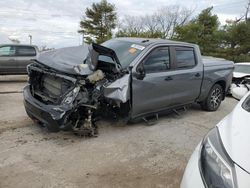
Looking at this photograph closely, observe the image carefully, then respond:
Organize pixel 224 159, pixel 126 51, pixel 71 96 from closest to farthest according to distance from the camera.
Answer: pixel 224 159, pixel 71 96, pixel 126 51

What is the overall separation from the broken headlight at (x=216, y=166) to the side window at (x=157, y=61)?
10.2 ft

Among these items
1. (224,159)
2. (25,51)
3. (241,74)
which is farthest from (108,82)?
(25,51)

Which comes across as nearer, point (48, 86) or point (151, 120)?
point (48, 86)

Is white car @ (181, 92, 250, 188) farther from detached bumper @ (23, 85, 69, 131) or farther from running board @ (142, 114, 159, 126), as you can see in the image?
running board @ (142, 114, 159, 126)

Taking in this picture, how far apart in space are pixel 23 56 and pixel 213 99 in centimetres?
837

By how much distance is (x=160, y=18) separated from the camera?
37.6 m

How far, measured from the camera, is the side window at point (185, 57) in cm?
586

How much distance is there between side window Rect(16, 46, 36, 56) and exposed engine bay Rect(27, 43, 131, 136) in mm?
7554

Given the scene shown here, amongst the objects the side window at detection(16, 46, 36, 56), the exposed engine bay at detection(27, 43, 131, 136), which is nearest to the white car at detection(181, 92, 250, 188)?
the exposed engine bay at detection(27, 43, 131, 136)

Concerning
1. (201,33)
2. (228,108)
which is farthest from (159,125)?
(201,33)

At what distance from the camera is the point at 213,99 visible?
702 cm

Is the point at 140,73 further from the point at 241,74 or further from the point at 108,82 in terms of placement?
the point at 241,74

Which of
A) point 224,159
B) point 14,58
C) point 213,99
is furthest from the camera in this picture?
point 14,58

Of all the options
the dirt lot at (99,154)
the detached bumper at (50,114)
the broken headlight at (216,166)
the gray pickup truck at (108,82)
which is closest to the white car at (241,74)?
the gray pickup truck at (108,82)
